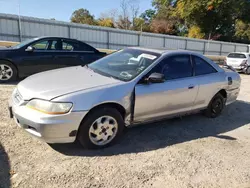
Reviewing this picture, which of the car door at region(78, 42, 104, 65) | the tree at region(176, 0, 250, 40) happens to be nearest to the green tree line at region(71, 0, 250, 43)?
the tree at region(176, 0, 250, 40)

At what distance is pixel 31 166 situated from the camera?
9.93 ft

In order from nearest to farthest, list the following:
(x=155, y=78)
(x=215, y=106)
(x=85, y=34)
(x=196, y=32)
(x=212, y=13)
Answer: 1. (x=155, y=78)
2. (x=215, y=106)
3. (x=85, y=34)
4. (x=212, y=13)
5. (x=196, y=32)

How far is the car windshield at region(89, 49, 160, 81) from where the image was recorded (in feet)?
12.9

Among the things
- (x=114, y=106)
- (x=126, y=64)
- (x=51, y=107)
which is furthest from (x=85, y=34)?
(x=51, y=107)

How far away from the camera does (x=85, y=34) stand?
58.6ft

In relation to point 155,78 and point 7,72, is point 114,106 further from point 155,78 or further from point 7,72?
point 7,72

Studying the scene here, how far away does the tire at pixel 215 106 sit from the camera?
5199mm

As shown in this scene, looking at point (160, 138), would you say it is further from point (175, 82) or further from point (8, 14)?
point (8, 14)

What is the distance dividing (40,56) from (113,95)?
463 centimetres

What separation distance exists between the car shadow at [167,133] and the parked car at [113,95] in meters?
0.19

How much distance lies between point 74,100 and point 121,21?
4291cm

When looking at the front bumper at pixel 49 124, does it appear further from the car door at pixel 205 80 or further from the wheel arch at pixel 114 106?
the car door at pixel 205 80

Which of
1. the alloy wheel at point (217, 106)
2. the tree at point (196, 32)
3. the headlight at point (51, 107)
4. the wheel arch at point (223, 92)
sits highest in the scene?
the tree at point (196, 32)

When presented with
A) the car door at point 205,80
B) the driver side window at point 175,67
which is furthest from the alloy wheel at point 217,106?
the driver side window at point 175,67
